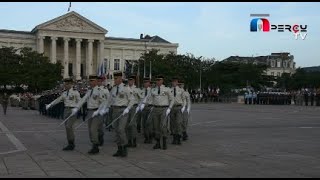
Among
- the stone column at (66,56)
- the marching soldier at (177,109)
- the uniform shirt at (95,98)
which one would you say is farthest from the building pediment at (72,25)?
the uniform shirt at (95,98)

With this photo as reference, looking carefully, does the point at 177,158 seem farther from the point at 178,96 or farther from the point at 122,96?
the point at 178,96

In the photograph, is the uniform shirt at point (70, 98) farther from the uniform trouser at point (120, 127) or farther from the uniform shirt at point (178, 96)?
the uniform shirt at point (178, 96)

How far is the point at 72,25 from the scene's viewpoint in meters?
129

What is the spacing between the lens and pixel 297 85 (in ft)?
365

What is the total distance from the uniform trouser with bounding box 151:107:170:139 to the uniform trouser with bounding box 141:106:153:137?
0.37m

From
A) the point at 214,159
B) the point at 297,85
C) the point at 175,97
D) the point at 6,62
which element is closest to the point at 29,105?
the point at 175,97

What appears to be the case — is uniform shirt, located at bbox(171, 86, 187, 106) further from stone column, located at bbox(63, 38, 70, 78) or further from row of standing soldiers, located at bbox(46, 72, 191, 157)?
stone column, located at bbox(63, 38, 70, 78)

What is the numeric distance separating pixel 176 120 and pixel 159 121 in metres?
1.23

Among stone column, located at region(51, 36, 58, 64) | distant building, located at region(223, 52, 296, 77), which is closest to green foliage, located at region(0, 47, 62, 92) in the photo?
stone column, located at region(51, 36, 58, 64)

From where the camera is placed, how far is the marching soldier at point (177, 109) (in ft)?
53.3

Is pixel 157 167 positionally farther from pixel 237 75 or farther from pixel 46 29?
pixel 46 29

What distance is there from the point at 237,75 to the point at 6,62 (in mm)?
44331

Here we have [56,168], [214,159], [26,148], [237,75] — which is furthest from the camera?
[237,75]

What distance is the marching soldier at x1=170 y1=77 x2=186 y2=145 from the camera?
640 inches
